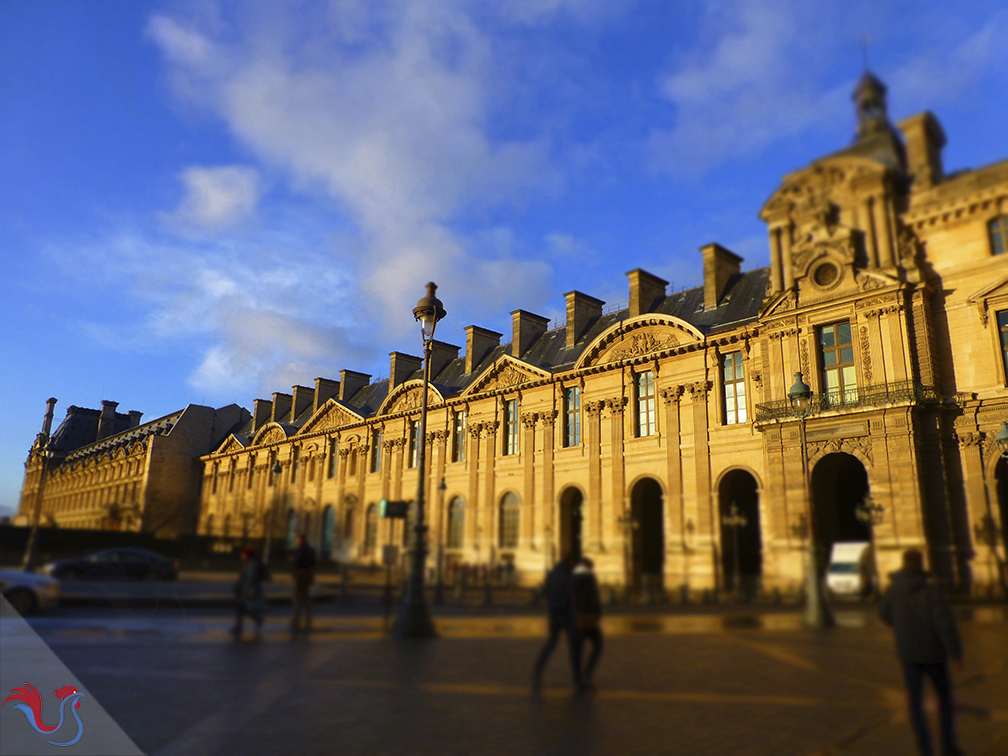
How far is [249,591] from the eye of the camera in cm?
292

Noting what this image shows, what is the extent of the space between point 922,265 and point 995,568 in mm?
1526

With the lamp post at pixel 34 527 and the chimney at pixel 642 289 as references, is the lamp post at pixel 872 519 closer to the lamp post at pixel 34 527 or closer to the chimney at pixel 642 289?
the chimney at pixel 642 289

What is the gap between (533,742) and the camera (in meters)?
2.17

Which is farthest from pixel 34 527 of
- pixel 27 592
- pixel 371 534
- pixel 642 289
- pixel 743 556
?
pixel 642 289

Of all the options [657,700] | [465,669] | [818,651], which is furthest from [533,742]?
[818,651]

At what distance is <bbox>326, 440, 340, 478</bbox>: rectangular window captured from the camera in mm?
4721

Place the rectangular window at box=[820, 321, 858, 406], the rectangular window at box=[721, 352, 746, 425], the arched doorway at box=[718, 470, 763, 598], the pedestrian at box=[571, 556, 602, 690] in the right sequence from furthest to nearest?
the rectangular window at box=[721, 352, 746, 425] → the rectangular window at box=[820, 321, 858, 406] → the arched doorway at box=[718, 470, 763, 598] → the pedestrian at box=[571, 556, 602, 690]

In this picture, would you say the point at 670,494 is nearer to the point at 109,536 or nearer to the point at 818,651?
the point at 818,651

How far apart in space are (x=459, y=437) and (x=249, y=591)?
119 inches

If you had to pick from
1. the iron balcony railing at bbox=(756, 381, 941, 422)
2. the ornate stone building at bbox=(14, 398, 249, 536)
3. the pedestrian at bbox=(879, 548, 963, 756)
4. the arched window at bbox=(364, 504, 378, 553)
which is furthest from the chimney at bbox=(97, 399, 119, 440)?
the iron balcony railing at bbox=(756, 381, 941, 422)

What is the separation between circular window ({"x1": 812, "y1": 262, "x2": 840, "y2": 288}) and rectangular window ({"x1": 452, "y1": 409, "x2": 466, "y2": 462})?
2.72m

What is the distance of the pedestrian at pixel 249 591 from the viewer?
2.89 metres

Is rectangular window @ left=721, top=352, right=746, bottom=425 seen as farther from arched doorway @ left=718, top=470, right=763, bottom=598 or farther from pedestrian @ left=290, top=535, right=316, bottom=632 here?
pedestrian @ left=290, top=535, right=316, bottom=632

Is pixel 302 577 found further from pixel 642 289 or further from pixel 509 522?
pixel 642 289
